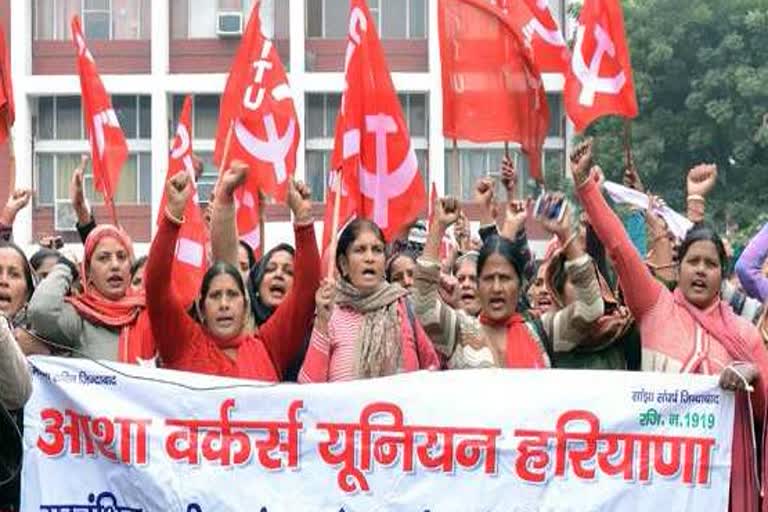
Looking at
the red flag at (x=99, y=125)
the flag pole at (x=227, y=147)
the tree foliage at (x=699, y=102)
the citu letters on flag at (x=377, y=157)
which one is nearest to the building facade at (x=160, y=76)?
the tree foliage at (x=699, y=102)

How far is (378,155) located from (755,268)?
63.3 inches

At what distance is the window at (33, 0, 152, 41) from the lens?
3338 centimetres

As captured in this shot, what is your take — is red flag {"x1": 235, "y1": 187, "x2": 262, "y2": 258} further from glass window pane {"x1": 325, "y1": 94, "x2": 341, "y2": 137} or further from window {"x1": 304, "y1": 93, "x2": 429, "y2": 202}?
glass window pane {"x1": 325, "y1": 94, "x2": 341, "y2": 137}

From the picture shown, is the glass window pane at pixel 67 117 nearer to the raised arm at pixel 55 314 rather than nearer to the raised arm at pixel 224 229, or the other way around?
the raised arm at pixel 224 229

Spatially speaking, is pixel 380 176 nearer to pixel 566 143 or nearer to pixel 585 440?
pixel 585 440

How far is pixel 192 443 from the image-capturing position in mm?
6285

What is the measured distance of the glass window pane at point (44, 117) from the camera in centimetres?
3309

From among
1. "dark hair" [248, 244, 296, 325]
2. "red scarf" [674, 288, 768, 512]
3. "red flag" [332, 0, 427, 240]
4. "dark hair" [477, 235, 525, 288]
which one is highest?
"red flag" [332, 0, 427, 240]

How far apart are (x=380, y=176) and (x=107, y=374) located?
2.08 m

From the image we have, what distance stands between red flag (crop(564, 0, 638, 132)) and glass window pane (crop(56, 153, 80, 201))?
78.0 feet

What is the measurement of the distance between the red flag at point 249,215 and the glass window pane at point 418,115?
895 inches

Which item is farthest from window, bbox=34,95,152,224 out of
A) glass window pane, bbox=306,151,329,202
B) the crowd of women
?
the crowd of women

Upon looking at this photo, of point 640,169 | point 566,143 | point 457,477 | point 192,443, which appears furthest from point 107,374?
point 566,143

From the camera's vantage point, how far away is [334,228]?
7527 millimetres
